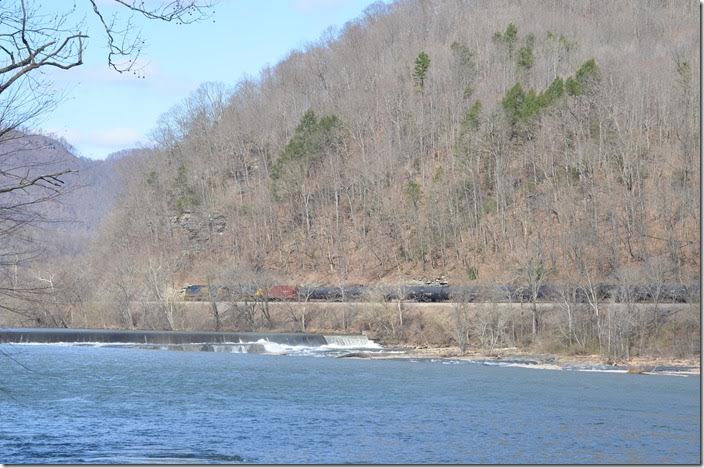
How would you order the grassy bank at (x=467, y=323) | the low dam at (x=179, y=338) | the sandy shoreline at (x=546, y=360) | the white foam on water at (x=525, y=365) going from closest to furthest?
the sandy shoreline at (x=546, y=360)
the white foam on water at (x=525, y=365)
the grassy bank at (x=467, y=323)
the low dam at (x=179, y=338)

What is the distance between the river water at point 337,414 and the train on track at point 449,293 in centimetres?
1054

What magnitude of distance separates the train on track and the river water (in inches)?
415

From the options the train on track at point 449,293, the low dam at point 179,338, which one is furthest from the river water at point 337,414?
the low dam at point 179,338

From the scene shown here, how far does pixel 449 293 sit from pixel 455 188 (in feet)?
59.8

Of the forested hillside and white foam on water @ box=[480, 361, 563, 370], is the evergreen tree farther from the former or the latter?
white foam on water @ box=[480, 361, 563, 370]

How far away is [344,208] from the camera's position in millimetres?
82938

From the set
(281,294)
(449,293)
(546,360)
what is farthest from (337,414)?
(281,294)

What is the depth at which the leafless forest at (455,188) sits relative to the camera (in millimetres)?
59188

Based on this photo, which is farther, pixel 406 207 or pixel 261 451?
pixel 406 207

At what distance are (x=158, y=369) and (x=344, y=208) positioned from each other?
142 ft

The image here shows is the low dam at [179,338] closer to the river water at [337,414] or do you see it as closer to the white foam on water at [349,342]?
the white foam on water at [349,342]

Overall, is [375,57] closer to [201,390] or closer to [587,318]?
[587,318]

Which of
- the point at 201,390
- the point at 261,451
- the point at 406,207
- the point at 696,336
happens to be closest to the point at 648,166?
the point at 406,207

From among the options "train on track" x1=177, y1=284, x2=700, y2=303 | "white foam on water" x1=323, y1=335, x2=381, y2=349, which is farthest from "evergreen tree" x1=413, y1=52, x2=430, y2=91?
"white foam on water" x1=323, y1=335, x2=381, y2=349
